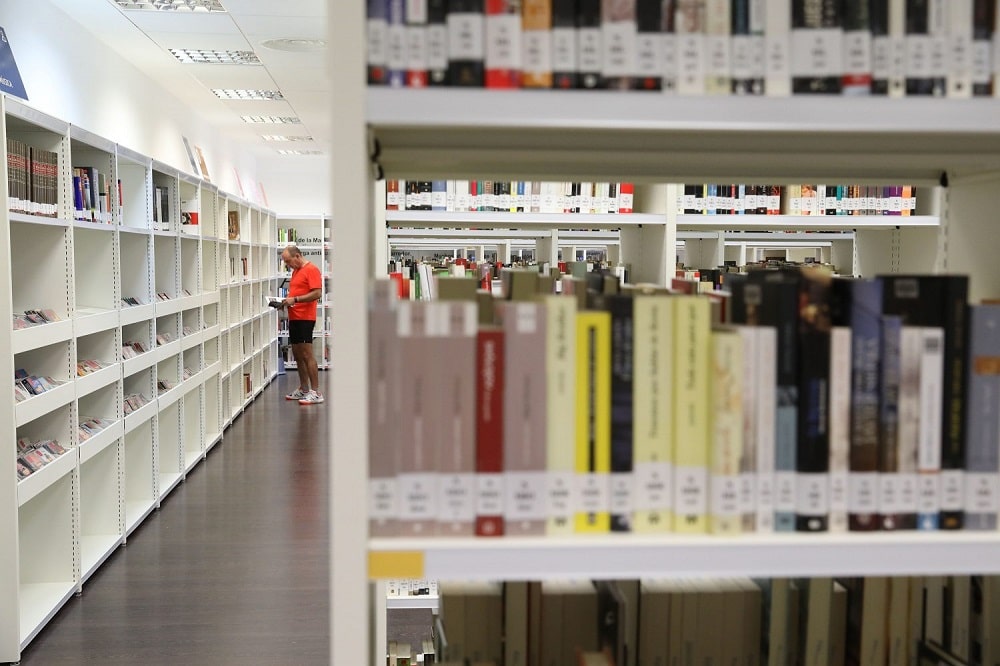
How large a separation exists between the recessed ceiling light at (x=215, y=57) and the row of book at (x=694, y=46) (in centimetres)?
677

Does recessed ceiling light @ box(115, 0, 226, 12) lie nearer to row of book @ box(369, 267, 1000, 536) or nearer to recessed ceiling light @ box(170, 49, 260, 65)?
recessed ceiling light @ box(170, 49, 260, 65)

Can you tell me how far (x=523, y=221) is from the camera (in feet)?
11.5

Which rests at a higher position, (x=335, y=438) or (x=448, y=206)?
(x=448, y=206)

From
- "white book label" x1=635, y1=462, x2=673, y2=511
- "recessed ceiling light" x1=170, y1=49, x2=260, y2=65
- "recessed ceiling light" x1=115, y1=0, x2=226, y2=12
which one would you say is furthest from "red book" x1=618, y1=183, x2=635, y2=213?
"recessed ceiling light" x1=170, y1=49, x2=260, y2=65

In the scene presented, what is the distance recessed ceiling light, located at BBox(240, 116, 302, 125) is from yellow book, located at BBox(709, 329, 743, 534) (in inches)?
402

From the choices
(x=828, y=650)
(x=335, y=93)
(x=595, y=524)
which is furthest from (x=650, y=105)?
(x=828, y=650)

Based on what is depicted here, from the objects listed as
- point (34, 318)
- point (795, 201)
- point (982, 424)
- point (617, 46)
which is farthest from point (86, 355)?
point (982, 424)

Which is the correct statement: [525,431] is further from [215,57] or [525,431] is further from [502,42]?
[215,57]

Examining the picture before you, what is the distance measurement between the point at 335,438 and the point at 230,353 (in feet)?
26.9

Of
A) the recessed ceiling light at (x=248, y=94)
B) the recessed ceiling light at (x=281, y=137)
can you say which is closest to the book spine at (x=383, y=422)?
the recessed ceiling light at (x=248, y=94)

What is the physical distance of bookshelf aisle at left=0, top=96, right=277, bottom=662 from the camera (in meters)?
3.53

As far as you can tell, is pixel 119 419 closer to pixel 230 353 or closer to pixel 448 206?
pixel 448 206

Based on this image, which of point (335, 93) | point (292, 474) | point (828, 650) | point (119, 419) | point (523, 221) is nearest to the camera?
point (335, 93)

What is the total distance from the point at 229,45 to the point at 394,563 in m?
6.80
